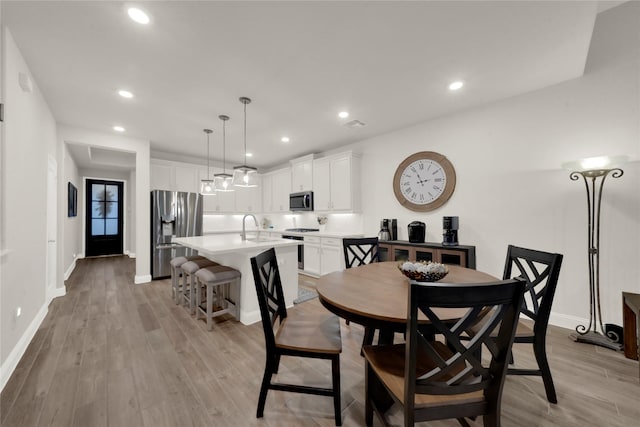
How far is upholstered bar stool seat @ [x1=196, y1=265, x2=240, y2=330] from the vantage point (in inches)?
106

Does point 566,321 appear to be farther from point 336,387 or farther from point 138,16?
point 138,16

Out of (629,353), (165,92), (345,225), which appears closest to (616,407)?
(629,353)

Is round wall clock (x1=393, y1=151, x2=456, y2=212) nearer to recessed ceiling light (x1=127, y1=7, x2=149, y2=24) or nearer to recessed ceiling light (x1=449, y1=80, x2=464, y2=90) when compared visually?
recessed ceiling light (x1=449, y1=80, x2=464, y2=90)

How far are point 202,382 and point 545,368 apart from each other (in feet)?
7.72

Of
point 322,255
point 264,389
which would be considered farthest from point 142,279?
point 264,389

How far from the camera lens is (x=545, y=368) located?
162cm

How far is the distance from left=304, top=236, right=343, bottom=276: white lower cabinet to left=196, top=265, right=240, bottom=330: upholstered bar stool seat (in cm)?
189

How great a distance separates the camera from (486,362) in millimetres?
2090

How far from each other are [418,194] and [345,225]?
1685mm

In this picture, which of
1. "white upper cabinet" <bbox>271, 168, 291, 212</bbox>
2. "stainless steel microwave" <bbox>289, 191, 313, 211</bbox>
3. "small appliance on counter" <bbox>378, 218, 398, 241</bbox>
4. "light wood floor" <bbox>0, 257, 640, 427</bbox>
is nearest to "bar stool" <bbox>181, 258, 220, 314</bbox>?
"light wood floor" <bbox>0, 257, 640, 427</bbox>

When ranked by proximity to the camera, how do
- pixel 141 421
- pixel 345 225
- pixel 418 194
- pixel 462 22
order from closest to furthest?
pixel 141 421, pixel 462 22, pixel 418 194, pixel 345 225

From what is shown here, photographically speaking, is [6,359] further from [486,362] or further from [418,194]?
[418,194]

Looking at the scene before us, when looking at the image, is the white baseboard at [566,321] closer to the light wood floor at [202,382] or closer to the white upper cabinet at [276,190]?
the light wood floor at [202,382]

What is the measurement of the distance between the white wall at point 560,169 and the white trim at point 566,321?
1 cm
